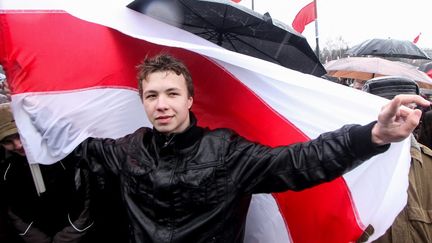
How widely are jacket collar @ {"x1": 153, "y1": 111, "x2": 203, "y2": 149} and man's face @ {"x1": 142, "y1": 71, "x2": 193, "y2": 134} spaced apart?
0.10ft

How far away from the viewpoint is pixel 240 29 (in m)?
3.06

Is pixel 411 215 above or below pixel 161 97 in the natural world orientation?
below

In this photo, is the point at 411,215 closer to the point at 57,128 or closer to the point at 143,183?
the point at 143,183

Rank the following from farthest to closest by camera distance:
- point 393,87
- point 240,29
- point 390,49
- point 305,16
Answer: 1. point 305,16
2. point 390,49
3. point 240,29
4. point 393,87

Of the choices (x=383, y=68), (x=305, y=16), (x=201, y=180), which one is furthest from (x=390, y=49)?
(x=201, y=180)

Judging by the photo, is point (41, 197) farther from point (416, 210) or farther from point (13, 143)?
point (416, 210)

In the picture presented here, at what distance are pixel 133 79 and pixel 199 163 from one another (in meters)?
0.83

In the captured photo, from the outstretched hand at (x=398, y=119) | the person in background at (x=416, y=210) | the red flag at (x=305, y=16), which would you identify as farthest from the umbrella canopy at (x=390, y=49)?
the outstretched hand at (x=398, y=119)

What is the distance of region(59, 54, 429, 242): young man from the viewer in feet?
5.25

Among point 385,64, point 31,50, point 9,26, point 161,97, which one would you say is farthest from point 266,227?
Answer: point 385,64

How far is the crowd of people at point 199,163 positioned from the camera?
1.44m

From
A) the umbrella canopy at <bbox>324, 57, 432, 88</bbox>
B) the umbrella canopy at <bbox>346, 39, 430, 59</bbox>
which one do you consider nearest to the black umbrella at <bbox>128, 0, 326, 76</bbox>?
the umbrella canopy at <bbox>324, 57, 432, 88</bbox>

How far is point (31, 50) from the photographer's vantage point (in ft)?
6.64

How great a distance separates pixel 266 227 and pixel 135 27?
4.18 feet
